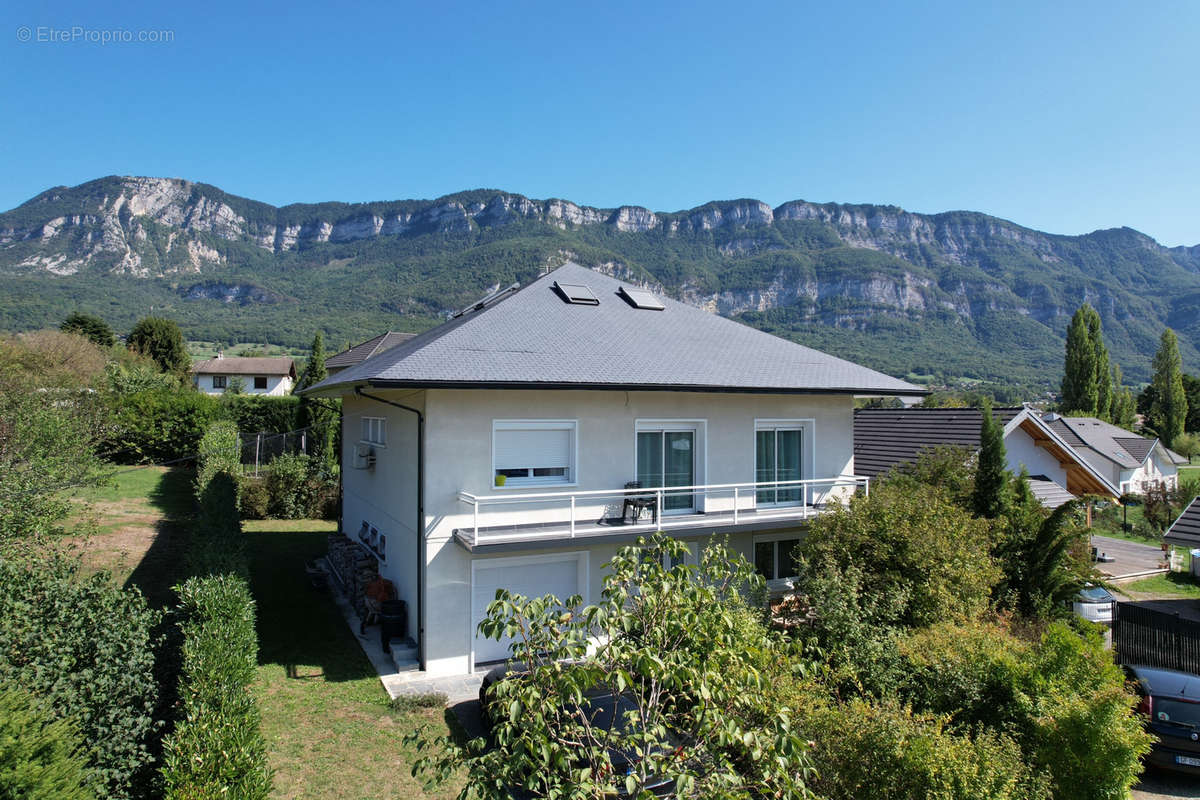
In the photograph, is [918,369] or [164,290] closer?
[918,369]

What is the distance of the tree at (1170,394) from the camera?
63875 mm

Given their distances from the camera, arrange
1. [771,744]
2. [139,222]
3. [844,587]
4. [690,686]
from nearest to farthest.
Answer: [771,744] → [690,686] → [844,587] → [139,222]

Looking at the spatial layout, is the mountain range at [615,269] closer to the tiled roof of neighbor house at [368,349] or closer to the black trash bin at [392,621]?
A: the tiled roof of neighbor house at [368,349]

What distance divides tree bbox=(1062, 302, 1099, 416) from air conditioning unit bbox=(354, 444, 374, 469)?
229 feet

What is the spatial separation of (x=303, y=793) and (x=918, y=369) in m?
96.2

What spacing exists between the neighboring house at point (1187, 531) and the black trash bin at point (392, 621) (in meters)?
18.2

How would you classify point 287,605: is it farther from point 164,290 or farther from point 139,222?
point 139,222

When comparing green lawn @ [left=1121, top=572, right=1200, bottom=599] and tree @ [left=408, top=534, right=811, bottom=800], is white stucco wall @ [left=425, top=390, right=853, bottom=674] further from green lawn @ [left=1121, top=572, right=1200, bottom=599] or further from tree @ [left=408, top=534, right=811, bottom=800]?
green lawn @ [left=1121, top=572, right=1200, bottom=599]

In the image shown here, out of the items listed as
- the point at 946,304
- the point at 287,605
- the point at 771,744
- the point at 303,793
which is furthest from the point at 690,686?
the point at 946,304

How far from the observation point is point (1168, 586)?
23.6 m

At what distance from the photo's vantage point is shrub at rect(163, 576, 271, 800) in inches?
220

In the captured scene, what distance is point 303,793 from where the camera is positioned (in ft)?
26.1

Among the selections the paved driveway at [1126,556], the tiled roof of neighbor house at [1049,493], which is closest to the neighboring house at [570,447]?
the tiled roof of neighbor house at [1049,493]

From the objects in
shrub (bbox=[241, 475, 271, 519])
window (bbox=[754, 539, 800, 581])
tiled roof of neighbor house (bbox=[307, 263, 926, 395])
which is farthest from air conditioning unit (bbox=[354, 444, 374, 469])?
shrub (bbox=[241, 475, 271, 519])
